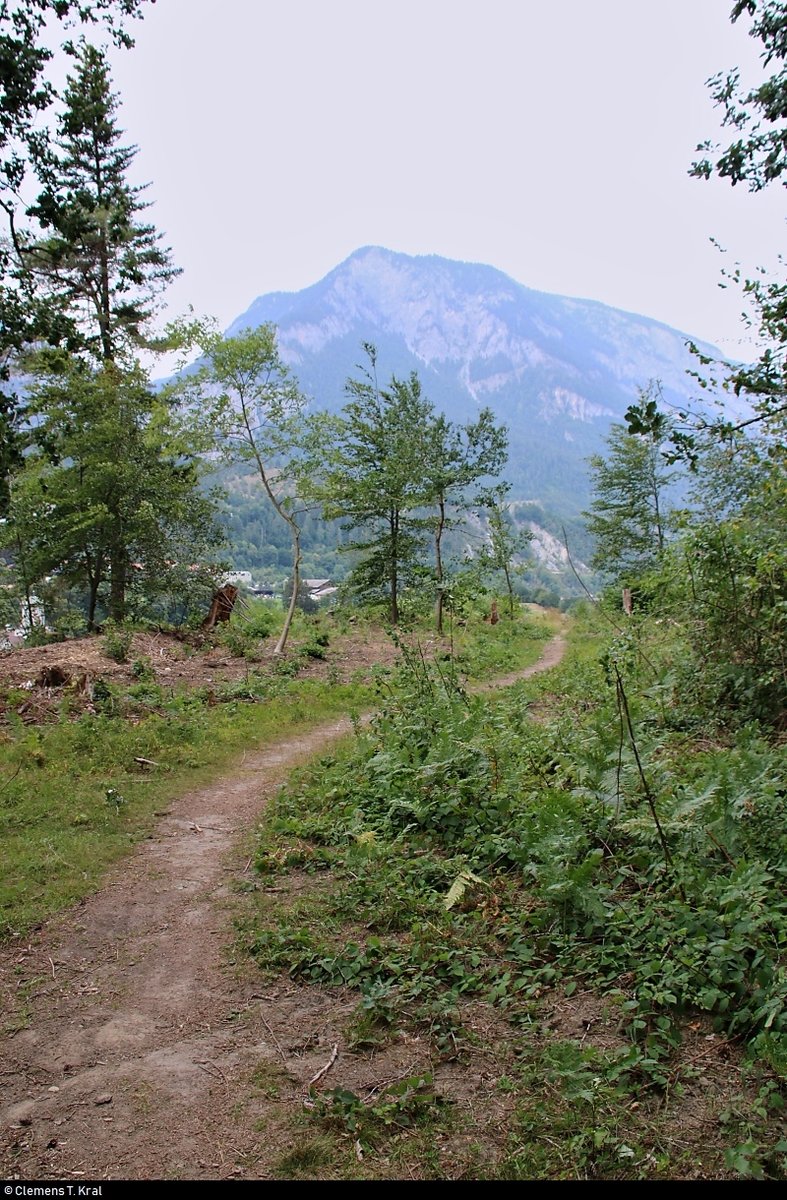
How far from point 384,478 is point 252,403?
240 inches

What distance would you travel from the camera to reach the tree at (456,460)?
945 inches

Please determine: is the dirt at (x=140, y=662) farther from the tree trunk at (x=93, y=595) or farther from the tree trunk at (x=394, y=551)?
the tree trunk at (x=93, y=595)

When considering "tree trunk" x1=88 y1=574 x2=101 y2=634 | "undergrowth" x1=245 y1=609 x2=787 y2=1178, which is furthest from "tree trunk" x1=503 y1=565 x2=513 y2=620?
"undergrowth" x1=245 y1=609 x2=787 y2=1178

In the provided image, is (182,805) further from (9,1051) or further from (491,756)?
(9,1051)

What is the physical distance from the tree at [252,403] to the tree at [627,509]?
1767 centimetres

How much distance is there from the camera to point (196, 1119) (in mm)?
3047

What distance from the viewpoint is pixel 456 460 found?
24.8 m

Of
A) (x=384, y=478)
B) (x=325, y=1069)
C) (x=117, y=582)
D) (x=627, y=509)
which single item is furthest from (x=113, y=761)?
(x=627, y=509)

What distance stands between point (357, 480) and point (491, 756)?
16.1 meters

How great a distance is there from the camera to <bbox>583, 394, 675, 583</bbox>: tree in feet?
100

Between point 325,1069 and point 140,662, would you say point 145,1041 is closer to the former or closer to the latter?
point 325,1069

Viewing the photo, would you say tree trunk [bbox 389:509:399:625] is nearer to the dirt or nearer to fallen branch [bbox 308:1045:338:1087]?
the dirt

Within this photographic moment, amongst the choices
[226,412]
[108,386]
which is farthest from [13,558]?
[226,412]

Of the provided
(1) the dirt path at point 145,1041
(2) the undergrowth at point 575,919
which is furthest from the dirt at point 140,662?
(1) the dirt path at point 145,1041
